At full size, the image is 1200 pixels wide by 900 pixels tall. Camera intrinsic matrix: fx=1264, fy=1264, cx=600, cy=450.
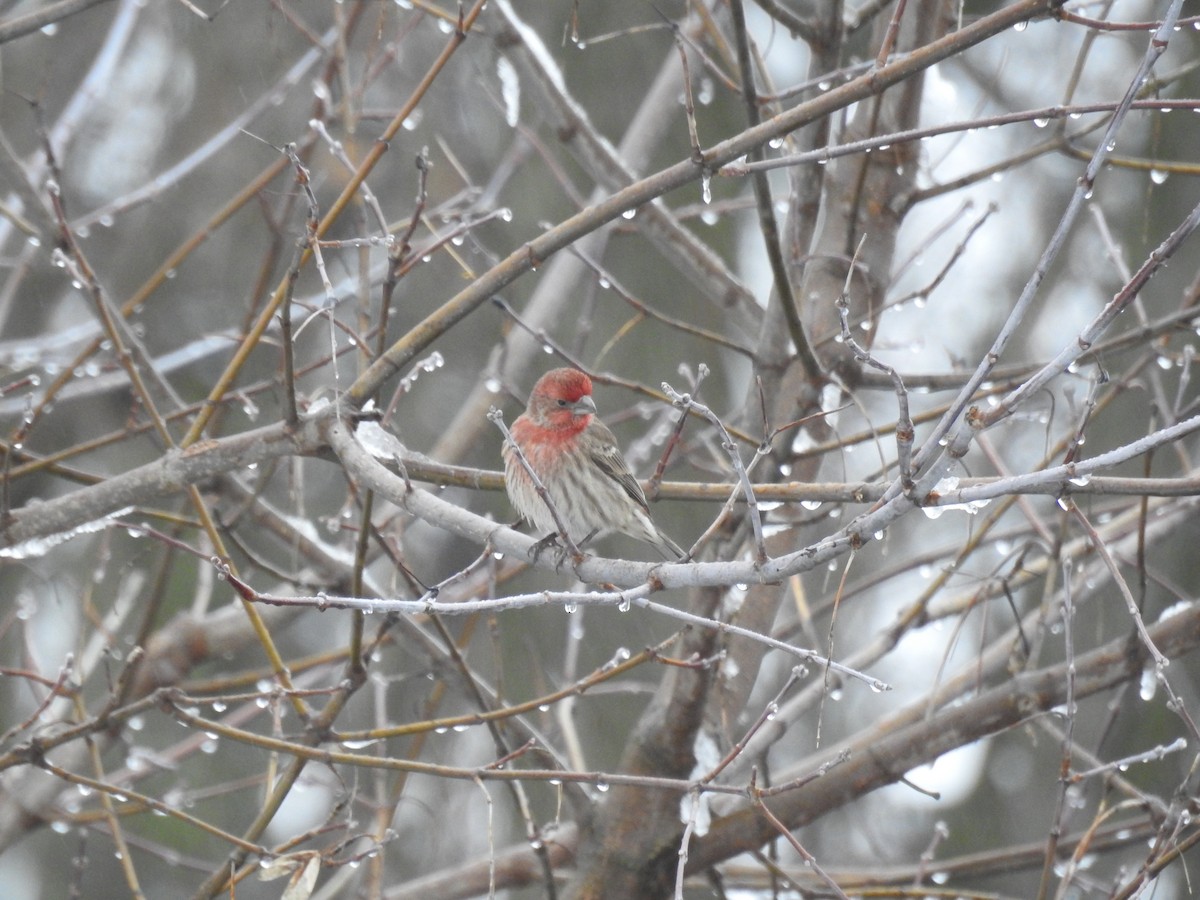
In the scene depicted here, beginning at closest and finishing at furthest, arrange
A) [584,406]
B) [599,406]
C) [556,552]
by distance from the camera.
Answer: [556,552] < [584,406] < [599,406]

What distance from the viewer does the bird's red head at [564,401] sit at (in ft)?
18.3

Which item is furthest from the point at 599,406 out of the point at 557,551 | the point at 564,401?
the point at 557,551

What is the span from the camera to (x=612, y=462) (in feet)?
18.4

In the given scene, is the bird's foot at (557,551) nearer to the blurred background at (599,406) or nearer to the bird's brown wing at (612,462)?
the blurred background at (599,406)

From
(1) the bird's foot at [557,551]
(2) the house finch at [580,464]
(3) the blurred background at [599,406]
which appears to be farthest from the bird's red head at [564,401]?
(1) the bird's foot at [557,551]

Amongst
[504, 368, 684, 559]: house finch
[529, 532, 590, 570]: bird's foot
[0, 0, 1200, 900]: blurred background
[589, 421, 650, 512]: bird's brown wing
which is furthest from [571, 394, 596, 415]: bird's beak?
[529, 532, 590, 570]: bird's foot

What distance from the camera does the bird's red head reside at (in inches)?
220

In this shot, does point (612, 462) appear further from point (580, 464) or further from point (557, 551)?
point (557, 551)

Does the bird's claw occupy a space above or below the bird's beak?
below

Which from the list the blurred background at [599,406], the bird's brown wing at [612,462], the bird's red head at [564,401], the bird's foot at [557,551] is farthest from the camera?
the bird's red head at [564,401]

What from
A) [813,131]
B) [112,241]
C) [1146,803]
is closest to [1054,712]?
[1146,803]

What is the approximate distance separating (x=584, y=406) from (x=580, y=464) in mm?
265

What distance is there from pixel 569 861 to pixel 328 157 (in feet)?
20.6

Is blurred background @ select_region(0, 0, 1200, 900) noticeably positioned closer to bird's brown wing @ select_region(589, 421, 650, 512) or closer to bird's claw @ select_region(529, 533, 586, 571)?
bird's claw @ select_region(529, 533, 586, 571)
